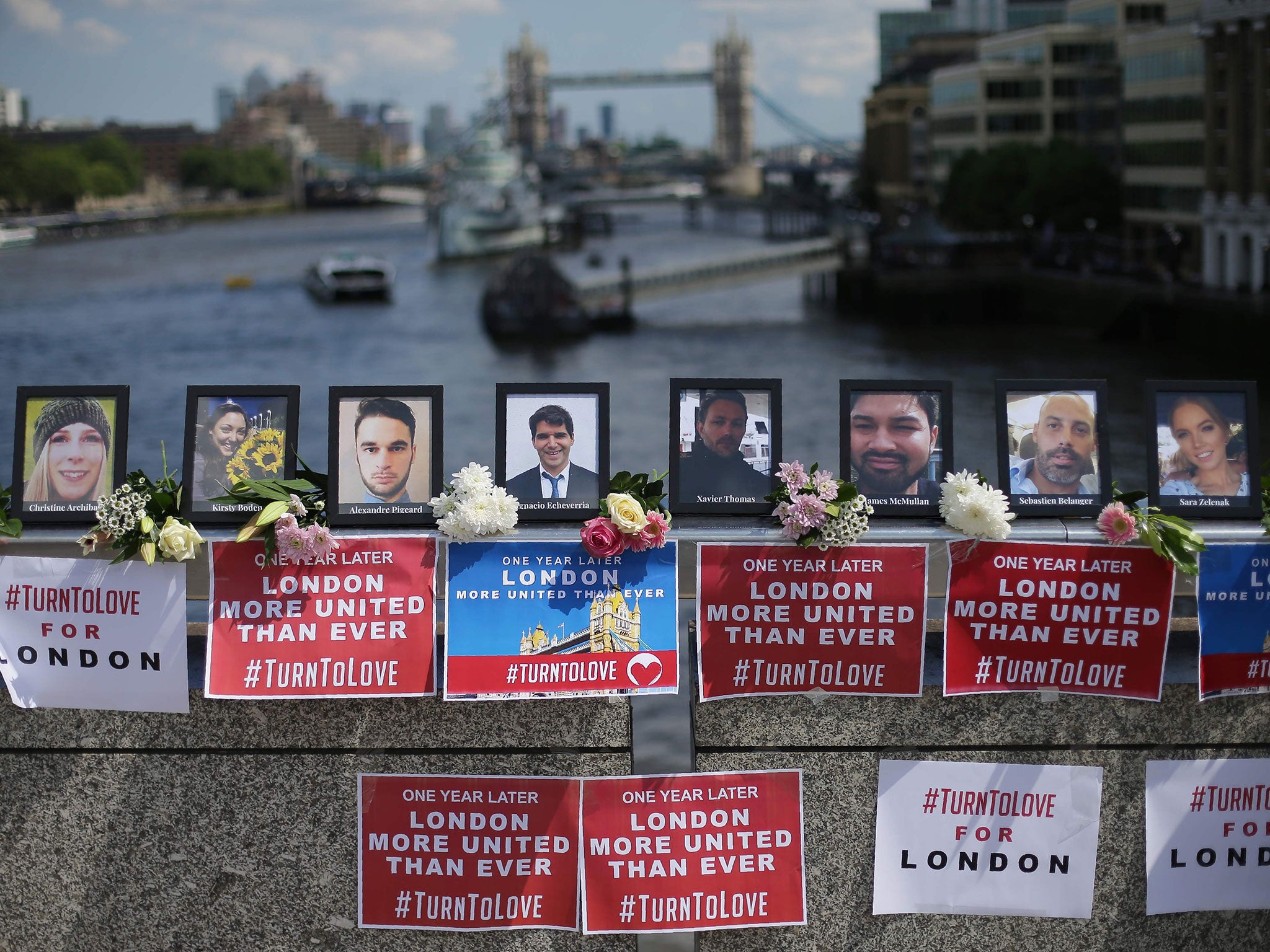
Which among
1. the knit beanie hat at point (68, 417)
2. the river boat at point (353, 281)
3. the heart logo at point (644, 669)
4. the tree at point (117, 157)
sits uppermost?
the tree at point (117, 157)

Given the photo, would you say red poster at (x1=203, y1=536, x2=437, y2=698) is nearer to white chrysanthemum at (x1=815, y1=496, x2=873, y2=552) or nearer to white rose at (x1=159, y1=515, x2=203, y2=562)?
white rose at (x1=159, y1=515, x2=203, y2=562)

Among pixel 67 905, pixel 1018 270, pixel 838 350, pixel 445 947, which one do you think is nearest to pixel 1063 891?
pixel 445 947

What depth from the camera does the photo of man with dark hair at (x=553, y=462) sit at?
10.4 ft

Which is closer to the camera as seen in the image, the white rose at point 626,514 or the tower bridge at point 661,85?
the white rose at point 626,514

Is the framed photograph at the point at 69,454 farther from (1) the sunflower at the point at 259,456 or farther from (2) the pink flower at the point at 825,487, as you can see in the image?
(2) the pink flower at the point at 825,487

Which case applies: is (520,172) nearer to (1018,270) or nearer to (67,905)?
(1018,270)

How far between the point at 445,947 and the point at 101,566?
1.05 meters

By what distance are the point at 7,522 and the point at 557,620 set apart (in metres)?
1.14

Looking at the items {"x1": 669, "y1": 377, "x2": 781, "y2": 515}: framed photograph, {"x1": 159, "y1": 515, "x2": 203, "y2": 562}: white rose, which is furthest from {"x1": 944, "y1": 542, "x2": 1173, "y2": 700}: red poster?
{"x1": 159, "y1": 515, "x2": 203, "y2": 562}: white rose

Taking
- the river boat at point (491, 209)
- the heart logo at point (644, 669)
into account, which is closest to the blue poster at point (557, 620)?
the heart logo at point (644, 669)

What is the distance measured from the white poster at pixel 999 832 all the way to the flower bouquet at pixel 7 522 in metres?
1.81

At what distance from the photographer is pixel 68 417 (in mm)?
3273

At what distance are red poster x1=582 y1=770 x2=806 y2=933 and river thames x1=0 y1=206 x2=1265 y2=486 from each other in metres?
14.5

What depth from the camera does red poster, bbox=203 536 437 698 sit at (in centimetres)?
311
